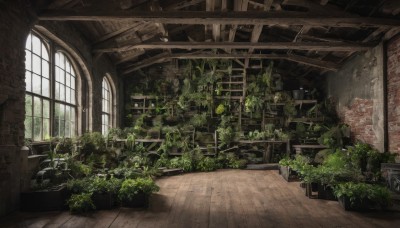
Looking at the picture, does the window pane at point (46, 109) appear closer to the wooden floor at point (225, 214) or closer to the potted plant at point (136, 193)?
the wooden floor at point (225, 214)

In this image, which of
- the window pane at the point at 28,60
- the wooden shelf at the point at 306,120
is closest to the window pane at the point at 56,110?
the window pane at the point at 28,60

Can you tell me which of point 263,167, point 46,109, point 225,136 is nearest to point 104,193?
point 46,109

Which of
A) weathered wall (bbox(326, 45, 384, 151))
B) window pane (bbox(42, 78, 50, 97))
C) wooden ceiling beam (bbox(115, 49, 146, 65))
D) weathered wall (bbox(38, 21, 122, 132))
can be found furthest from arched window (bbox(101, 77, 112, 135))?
weathered wall (bbox(326, 45, 384, 151))

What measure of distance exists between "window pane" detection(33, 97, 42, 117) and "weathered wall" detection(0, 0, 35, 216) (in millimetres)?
948

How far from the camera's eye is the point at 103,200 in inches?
205

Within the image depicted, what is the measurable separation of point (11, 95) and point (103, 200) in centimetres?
247

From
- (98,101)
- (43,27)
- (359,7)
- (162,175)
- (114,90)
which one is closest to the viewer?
(43,27)

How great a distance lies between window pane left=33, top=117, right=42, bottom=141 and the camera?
20.7 ft

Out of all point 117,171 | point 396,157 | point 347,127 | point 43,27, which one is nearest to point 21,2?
point 43,27

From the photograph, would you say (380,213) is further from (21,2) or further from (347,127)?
(21,2)

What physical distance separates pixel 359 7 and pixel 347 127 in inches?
186

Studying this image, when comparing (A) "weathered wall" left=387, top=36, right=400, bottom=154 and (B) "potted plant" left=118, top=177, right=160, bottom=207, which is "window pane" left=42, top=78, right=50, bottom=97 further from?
(A) "weathered wall" left=387, top=36, right=400, bottom=154

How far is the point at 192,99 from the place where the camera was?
12.2 meters

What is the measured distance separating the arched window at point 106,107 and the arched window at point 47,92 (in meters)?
2.32
